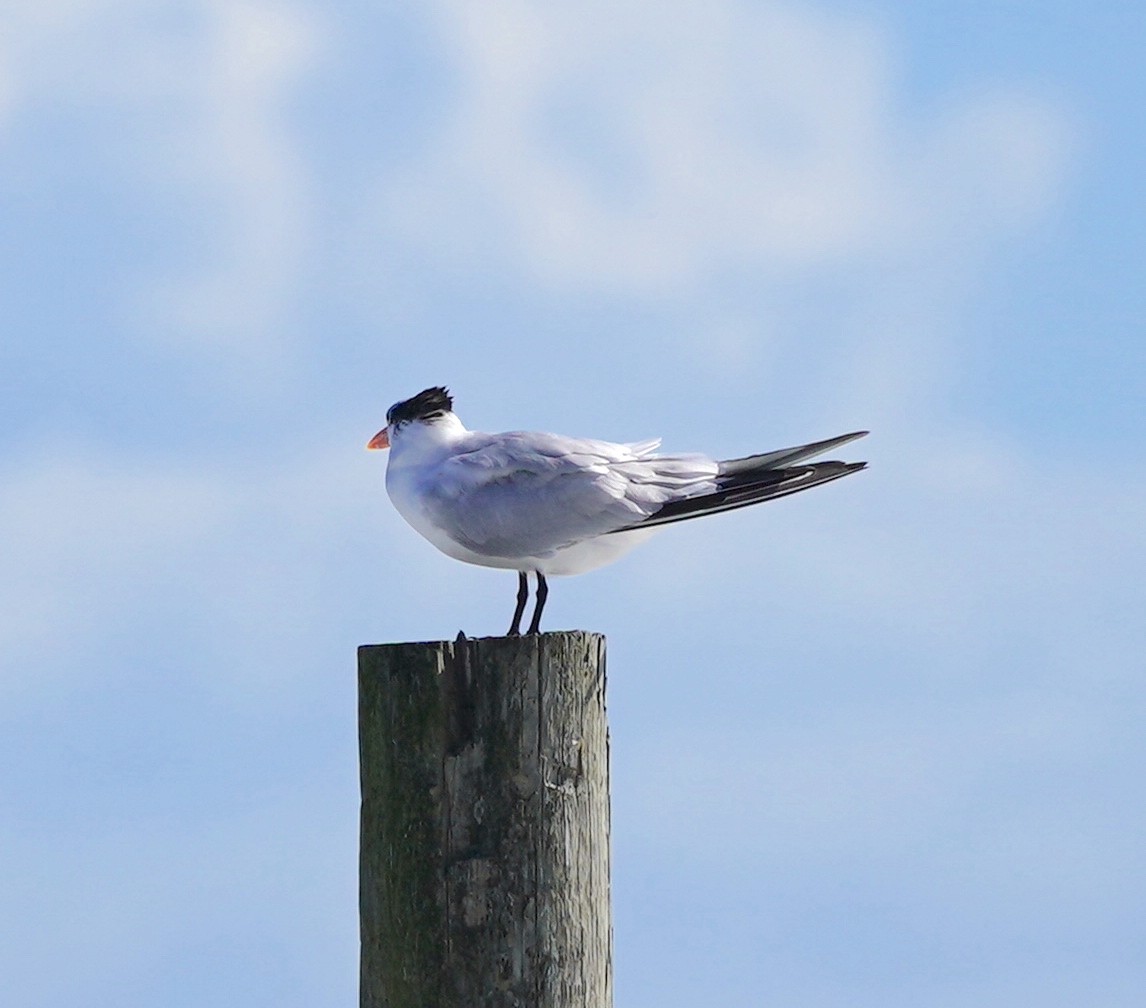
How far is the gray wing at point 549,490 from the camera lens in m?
6.23

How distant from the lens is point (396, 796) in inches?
181

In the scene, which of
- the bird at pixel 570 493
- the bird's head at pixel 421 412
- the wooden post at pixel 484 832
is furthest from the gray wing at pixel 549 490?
the wooden post at pixel 484 832

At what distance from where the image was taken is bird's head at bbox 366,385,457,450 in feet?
23.0

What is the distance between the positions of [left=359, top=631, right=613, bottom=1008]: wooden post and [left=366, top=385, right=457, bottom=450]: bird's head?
2.44 m

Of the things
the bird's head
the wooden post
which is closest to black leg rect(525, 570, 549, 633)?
the bird's head

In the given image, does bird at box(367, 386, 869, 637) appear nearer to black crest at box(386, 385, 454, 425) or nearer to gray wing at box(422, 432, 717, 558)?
Answer: gray wing at box(422, 432, 717, 558)

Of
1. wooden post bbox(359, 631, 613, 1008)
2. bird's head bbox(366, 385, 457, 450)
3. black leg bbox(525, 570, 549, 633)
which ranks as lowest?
wooden post bbox(359, 631, 613, 1008)

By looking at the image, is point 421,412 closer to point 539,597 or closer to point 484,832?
point 539,597

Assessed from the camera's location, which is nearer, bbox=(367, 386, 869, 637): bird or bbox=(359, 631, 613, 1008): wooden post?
bbox=(359, 631, 613, 1008): wooden post

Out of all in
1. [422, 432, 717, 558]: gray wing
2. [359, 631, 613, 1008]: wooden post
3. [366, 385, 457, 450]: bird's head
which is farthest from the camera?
[366, 385, 457, 450]: bird's head

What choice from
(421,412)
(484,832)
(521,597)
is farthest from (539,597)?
(484,832)

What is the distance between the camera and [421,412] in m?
7.04

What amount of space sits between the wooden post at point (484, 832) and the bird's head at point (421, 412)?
244 cm

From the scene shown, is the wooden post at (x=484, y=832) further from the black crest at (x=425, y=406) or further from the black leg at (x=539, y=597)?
the black crest at (x=425, y=406)
